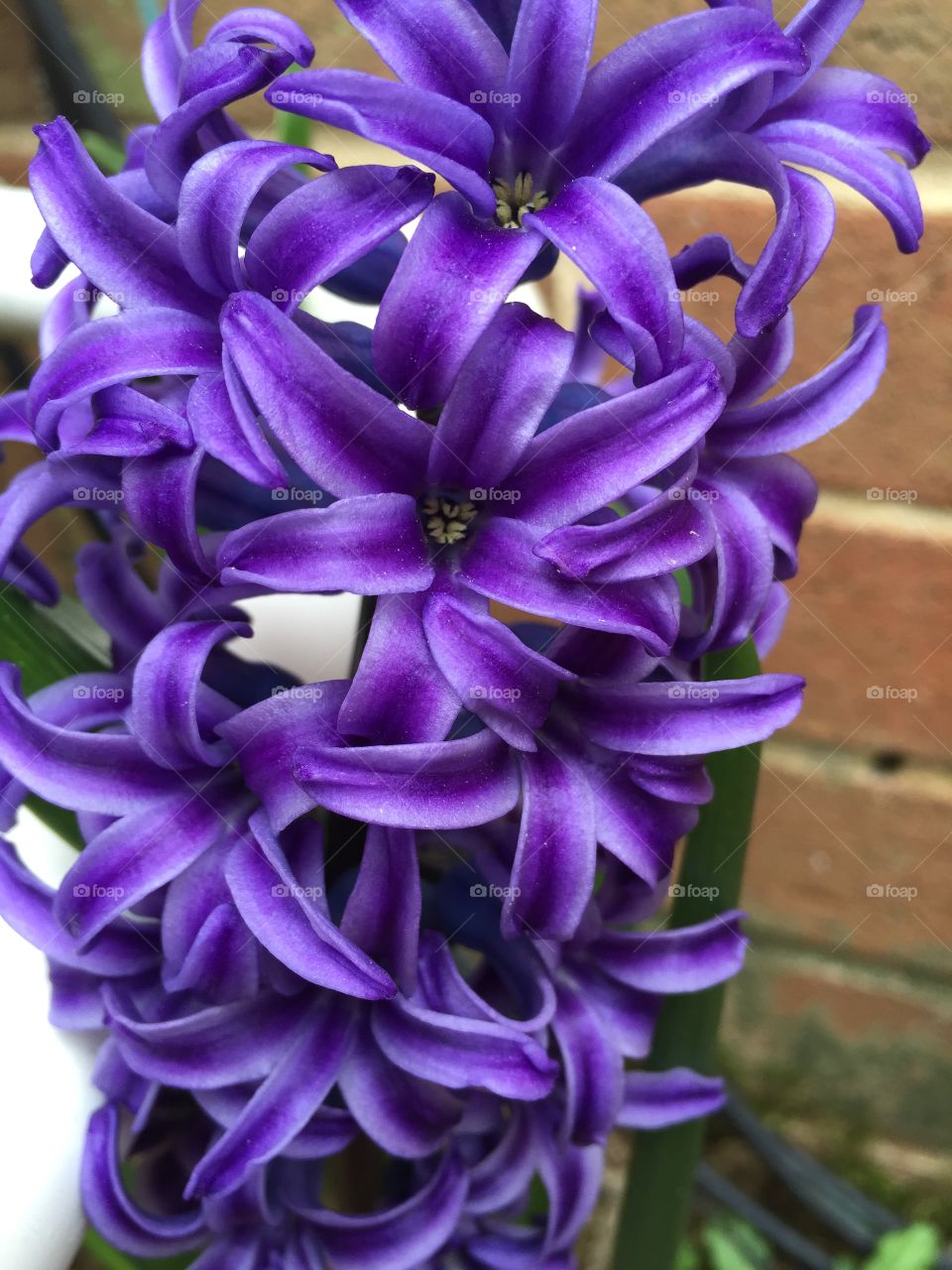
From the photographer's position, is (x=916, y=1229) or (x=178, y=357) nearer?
(x=178, y=357)

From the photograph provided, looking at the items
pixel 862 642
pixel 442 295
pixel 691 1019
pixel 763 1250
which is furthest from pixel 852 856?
pixel 442 295

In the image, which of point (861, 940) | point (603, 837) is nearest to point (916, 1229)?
point (861, 940)

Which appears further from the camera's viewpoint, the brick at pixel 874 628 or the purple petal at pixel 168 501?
the brick at pixel 874 628

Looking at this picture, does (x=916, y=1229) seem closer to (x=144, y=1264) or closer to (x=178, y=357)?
(x=144, y=1264)

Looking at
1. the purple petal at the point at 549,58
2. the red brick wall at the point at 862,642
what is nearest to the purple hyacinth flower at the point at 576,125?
the purple petal at the point at 549,58

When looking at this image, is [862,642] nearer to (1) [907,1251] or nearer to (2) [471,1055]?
(1) [907,1251]

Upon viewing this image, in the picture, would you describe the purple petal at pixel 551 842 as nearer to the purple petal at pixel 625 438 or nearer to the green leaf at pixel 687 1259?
the purple petal at pixel 625 438

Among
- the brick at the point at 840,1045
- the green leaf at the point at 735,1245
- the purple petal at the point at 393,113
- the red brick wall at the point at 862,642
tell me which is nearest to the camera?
the purple petal at the point at 393,113
